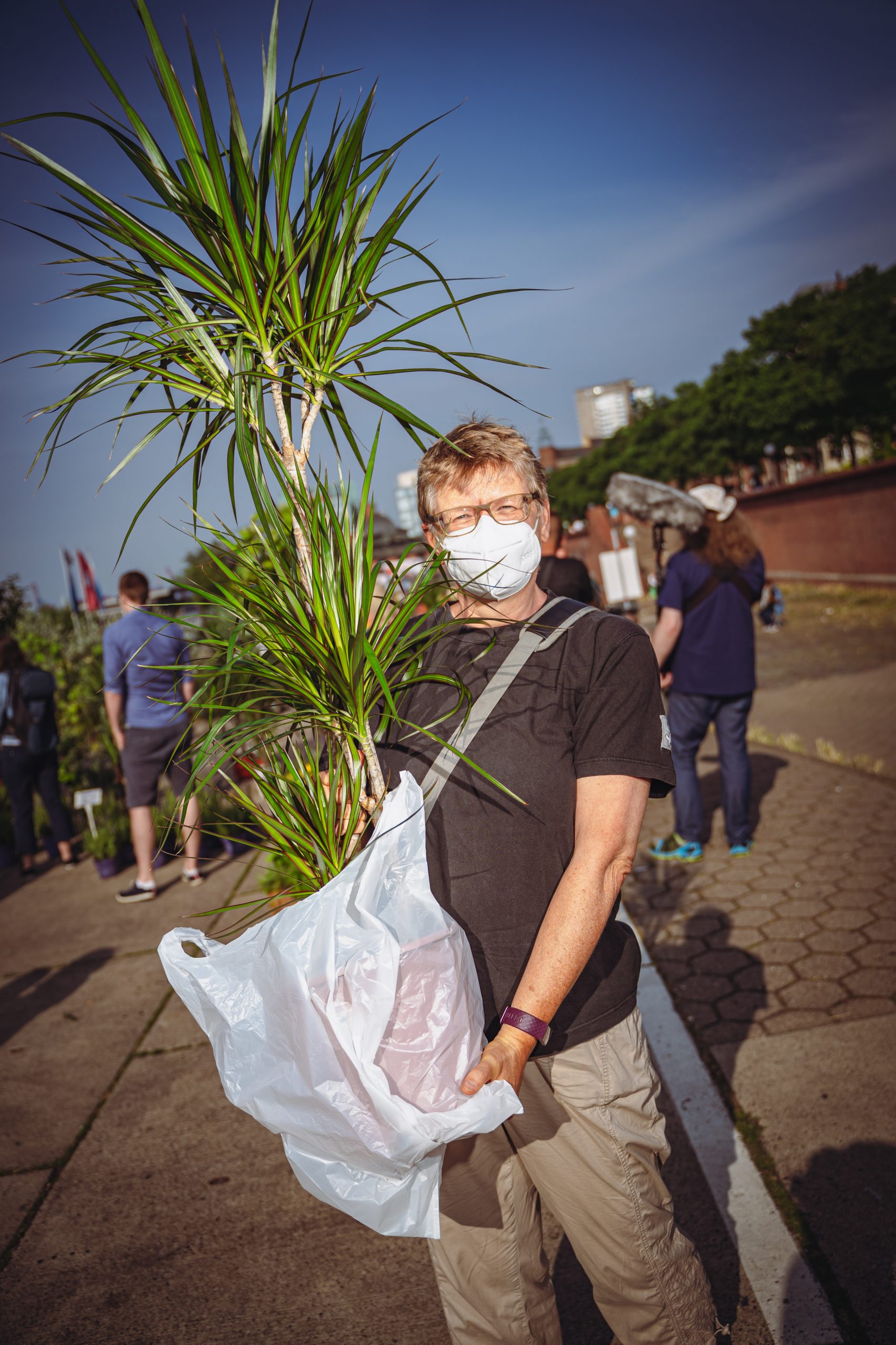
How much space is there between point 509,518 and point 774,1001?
283 cm

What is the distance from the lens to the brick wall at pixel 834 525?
18.4m

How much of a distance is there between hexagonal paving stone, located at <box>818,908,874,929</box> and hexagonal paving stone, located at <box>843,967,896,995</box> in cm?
41

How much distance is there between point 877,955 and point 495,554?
315cm

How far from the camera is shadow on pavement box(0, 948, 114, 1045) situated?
470 cm

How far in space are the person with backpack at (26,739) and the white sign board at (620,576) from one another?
736 centimetres

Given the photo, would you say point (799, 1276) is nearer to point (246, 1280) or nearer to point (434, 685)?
point (246, 1280)

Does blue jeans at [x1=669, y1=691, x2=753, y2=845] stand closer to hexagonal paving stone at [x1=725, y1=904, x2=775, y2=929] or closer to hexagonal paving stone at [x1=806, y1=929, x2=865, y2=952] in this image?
hexagonal paving stone at [x1=725, y1=904, x2=775, y2=929]

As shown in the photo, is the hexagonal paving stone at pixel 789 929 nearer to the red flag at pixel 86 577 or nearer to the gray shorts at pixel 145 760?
the gray shorts at pixel 145 760

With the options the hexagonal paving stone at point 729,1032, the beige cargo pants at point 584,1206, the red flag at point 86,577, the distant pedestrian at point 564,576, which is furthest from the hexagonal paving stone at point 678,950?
the red flag at point 86,577

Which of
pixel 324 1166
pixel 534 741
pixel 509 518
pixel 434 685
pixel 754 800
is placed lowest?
pixel 754 800

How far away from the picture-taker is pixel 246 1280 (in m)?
2.67

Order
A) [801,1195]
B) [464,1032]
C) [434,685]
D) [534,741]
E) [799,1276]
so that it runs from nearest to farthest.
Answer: [464,1032] < [534,741] < [434,685] < [799,1276] < [801,1195]

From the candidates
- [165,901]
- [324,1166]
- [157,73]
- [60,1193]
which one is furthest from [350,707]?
[165,901]

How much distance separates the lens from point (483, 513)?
1.85 metres
